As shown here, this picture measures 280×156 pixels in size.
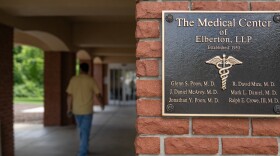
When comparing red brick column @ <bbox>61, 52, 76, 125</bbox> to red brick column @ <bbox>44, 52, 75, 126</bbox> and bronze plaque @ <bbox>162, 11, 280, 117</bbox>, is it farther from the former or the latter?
bronze plaque @ <bbox>162, 11, 280, 117</bbox>

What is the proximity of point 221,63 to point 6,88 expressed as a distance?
262 inches

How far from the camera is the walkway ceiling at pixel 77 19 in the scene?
24.1ft

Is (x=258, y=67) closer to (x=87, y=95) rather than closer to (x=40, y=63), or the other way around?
(x=87, y=95)

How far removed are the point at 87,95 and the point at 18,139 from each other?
4625mm

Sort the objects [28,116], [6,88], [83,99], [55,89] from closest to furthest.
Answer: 1. [83,99]
2. [6,88]
3. [55,89]
4. [28,116]

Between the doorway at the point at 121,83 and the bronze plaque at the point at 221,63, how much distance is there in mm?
25669

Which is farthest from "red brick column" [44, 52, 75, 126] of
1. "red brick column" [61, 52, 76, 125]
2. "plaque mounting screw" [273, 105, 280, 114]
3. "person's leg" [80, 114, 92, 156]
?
"plaque mounting screw" [273, 105, 280, 114]

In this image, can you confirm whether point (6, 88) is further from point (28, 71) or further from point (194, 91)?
point (28, 71)

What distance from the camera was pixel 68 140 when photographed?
10.5m

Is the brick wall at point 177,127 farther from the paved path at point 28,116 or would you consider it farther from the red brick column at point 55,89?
the paved path at point 28,116

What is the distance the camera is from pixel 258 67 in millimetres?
2652

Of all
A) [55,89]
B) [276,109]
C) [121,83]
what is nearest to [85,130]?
[276,109]

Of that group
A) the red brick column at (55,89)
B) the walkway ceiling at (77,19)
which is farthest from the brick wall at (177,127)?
the red brick column at (55,89)

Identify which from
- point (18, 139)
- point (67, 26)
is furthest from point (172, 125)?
point (67, 26)
